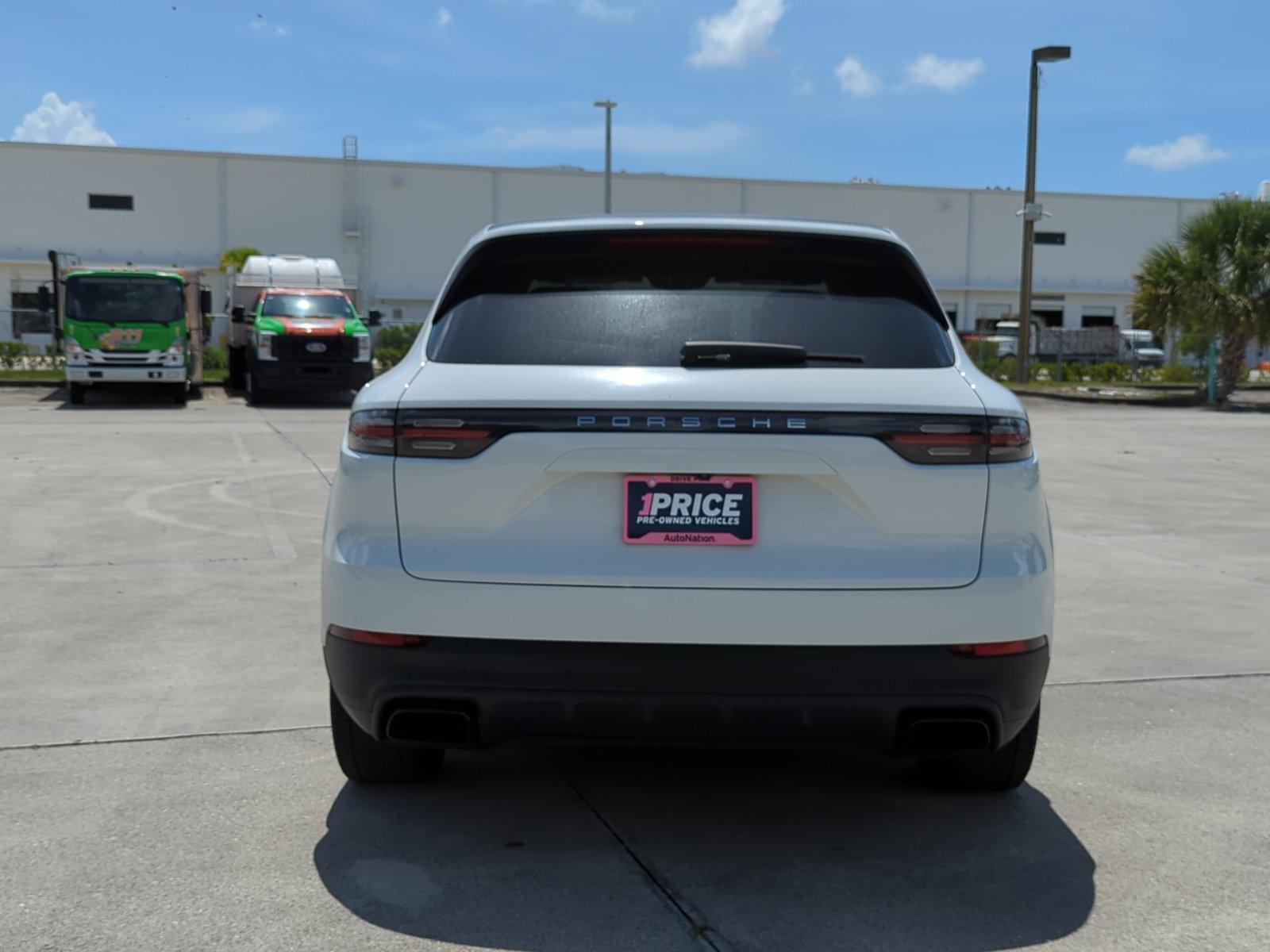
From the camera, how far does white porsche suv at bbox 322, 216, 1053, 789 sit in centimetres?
334

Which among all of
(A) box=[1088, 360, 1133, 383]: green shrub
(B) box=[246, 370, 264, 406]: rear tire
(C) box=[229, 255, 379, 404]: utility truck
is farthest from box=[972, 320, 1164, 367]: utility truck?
(B) box=[246, 370, 264, 406]: rear tire

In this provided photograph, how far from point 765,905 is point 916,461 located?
3.83ft

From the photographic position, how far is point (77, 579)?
7.46 metres

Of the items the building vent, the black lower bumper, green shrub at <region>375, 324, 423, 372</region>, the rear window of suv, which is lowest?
the black lower bumper

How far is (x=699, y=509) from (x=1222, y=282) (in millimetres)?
27290

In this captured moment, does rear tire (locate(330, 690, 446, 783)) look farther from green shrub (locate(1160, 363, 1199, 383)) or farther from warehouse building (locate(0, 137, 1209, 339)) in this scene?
warehouse building (locate(0, 137, 1209, 339))

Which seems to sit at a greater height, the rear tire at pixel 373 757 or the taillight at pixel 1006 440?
the taillight at pixel 1006 440

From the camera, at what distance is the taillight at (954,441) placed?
3.38m

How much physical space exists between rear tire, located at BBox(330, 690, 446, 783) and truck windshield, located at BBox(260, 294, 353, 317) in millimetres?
21814

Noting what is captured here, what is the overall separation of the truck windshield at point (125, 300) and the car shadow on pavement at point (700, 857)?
21046 millimetres

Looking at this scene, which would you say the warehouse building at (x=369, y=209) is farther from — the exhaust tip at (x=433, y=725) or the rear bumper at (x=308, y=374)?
the exhaust tip at (x=433, y=725)

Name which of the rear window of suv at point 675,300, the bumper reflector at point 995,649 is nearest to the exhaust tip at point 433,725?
the rear window of suv at point 675,300

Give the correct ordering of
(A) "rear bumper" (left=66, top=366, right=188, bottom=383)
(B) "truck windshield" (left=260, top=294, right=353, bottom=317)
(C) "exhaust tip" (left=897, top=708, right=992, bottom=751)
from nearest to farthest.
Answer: (C) "exhaust tip" (left=897, top=708, right=992, bottom=751) < (A) "rear bumper" (left=66, top=366, right=188, bottom=383) < (B) "truck windshield" (left=260, top=294, right=353, bottom=317)

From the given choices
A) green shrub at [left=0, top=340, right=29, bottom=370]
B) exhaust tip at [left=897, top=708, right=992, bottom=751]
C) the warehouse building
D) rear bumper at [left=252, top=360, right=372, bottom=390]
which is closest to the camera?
exhaust tip at [left=897, top=708, right=992, bottom=751]
